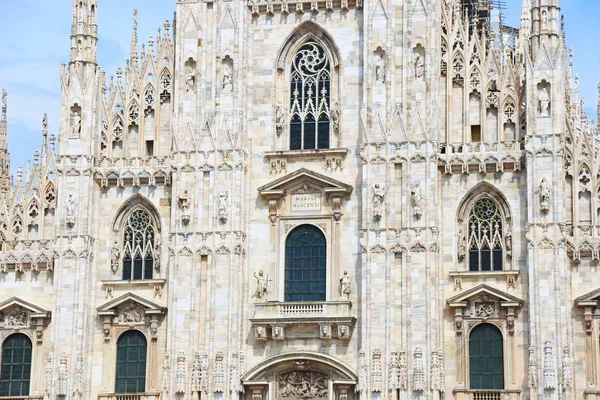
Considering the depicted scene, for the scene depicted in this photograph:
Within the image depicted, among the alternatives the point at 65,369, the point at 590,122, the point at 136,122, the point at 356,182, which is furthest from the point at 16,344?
the point at 590,122

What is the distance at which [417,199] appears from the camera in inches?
1426

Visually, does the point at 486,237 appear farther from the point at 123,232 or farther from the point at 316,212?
the point at 123,232

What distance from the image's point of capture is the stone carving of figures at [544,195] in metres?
35.4

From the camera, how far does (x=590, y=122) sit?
127 feet

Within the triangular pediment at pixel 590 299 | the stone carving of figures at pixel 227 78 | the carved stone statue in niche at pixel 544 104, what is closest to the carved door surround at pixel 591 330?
the triangular pediment at pixel 590 299

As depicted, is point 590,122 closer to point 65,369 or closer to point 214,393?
point 214,393

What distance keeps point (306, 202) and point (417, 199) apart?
3.51m

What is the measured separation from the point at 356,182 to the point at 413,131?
230 centimetres

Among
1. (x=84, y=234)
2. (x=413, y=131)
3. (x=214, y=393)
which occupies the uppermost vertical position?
(x=413, y=131)

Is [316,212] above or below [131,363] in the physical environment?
above

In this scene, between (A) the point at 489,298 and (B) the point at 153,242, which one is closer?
(A) the point at 489,298

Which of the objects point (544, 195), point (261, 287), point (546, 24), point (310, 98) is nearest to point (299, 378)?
point (261, 287)

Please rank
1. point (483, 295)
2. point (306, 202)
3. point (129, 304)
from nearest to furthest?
point (483, 295)
point (306, 202)
point (129, 304)

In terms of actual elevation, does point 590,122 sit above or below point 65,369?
above
